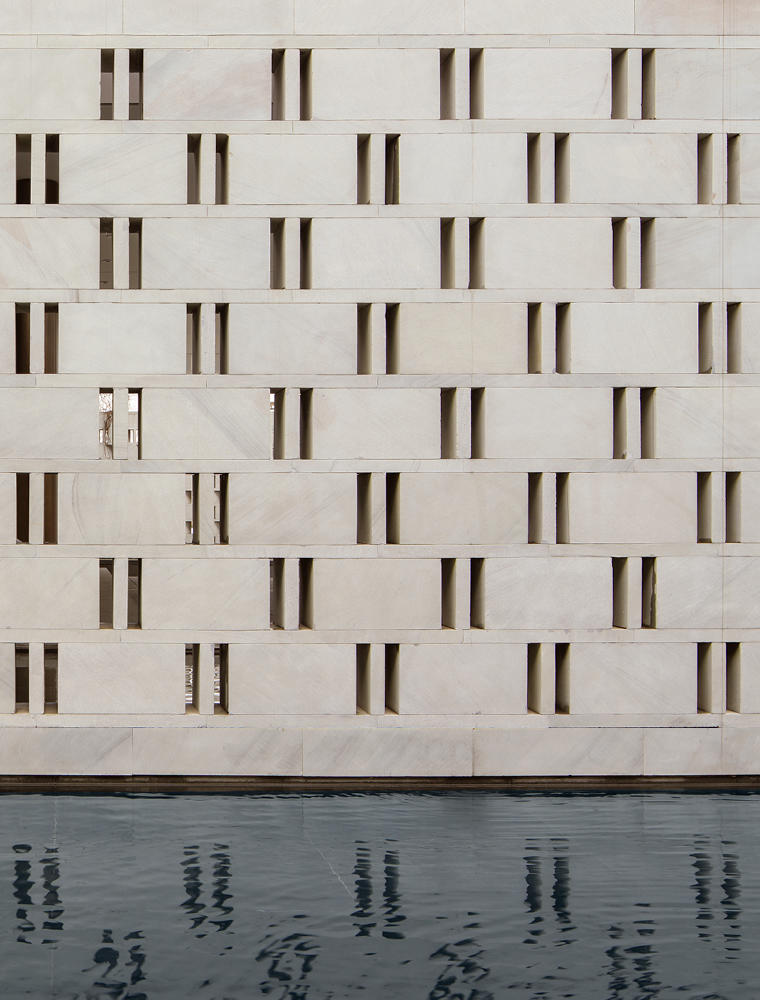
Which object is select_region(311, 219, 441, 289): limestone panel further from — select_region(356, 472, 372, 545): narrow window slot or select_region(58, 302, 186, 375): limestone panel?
select_region(356, 472, 372, 545): narrow window slot

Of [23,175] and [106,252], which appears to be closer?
[23,175]

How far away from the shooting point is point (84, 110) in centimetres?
1883

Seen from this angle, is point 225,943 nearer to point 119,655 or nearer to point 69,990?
point 69,990

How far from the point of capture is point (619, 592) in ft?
63.4

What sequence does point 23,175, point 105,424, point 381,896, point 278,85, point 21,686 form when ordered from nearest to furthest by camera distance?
1. point 381,896
2. point 278,85
3. point 21,686
4. point 23,175
5. point 105,424

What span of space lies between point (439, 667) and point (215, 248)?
7.74 meters

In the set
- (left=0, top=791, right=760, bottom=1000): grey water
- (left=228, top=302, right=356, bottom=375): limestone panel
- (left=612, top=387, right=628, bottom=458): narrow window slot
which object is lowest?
(left=0, top=791, right=760, bottom=1000): grey water

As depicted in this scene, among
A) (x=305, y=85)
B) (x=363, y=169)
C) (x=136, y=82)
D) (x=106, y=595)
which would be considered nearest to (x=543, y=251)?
(x=363, y=169)

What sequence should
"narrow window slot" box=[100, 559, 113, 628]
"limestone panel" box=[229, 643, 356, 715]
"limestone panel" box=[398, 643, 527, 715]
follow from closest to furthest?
"limestone panel" box=[229, 643, 356, 715]
"limestone panel" box=[398, 643, 527, 715]
"narrow window slot" box=[100, 559, 113, 628]

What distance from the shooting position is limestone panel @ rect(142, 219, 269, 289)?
61.8 feet

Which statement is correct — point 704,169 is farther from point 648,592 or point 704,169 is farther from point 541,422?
point 648,592

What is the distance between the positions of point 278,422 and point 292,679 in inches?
166

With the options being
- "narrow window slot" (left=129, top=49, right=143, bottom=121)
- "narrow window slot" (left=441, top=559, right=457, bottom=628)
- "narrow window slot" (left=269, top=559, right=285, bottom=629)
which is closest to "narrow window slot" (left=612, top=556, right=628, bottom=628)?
"narrow window slot" (left=441, top=559, right=457, bottom=628)

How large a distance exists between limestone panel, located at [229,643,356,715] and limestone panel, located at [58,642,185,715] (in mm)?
969
